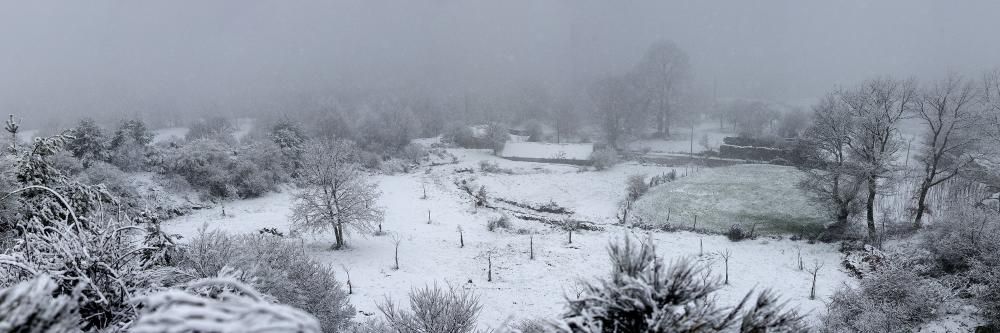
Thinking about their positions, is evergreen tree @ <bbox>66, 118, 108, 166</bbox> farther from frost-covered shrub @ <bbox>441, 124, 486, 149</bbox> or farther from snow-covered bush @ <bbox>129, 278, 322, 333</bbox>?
snow-covered bush @ <bbox>129, 278, 322, 333</bbox>

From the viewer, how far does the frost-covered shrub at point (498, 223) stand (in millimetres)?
28594

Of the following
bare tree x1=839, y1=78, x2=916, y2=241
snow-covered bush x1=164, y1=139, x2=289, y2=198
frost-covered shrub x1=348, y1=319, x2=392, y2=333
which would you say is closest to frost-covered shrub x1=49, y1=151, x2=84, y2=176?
snow-covered bush x1=164, y1=139, x2=289, y2=198

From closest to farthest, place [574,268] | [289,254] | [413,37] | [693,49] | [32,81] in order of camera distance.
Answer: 1. [289,254]
2. [574,268]
3. [32,81]
4. [693,49]
5. [413,37]

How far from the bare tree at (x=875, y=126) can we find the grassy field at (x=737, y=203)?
3856mm

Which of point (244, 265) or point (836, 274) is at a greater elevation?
point (244, 265)

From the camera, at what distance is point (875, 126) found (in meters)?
23.3

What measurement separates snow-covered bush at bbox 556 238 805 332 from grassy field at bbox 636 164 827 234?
25274mm

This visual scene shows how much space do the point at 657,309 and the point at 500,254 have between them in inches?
797

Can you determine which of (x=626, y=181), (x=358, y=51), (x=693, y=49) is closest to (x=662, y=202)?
(x=626, y=181)

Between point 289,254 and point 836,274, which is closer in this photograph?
point 289,254

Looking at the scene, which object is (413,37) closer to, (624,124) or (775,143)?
(624,124)

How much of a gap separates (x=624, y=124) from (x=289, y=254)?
2102 inches

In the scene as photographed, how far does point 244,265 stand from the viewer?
13141mm

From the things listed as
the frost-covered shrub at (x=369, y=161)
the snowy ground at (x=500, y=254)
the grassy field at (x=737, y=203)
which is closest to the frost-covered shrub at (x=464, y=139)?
the frost-covered shrub at (x=369, y=161)
